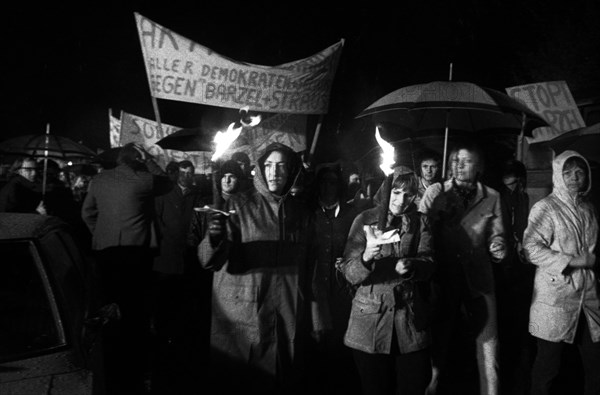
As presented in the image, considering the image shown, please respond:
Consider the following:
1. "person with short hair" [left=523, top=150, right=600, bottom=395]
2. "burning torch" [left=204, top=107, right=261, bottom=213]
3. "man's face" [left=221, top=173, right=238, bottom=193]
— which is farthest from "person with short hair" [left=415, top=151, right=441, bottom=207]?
"burning torch" [left=204, top=107, right=261, bottom=213]

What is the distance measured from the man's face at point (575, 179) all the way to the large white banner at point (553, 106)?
3.89 metres

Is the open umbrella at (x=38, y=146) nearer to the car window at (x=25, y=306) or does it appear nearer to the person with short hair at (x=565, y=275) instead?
the car window at (x=25, y=306)

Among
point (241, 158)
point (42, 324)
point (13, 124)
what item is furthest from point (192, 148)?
point (13, 124)

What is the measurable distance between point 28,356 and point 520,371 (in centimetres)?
436

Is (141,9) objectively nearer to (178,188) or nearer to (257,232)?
(178,188)

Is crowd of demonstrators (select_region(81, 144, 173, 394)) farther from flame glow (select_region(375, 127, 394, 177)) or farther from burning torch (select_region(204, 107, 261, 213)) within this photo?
flame glow (select_region(375, 127, 394, 177))

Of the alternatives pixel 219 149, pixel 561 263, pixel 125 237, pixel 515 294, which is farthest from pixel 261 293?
pixel 515 294

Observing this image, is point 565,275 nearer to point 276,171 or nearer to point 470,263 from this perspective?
point 470,263

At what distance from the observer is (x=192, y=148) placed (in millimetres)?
8859

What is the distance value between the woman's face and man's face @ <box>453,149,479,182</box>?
3.58 ft

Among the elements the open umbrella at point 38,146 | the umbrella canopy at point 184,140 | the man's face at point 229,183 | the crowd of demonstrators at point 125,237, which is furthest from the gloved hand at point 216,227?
the open umbrella at point 38,146

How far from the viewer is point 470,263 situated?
441 cm

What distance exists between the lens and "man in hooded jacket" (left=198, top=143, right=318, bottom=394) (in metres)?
3.76

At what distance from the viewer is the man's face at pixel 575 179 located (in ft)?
14.7
